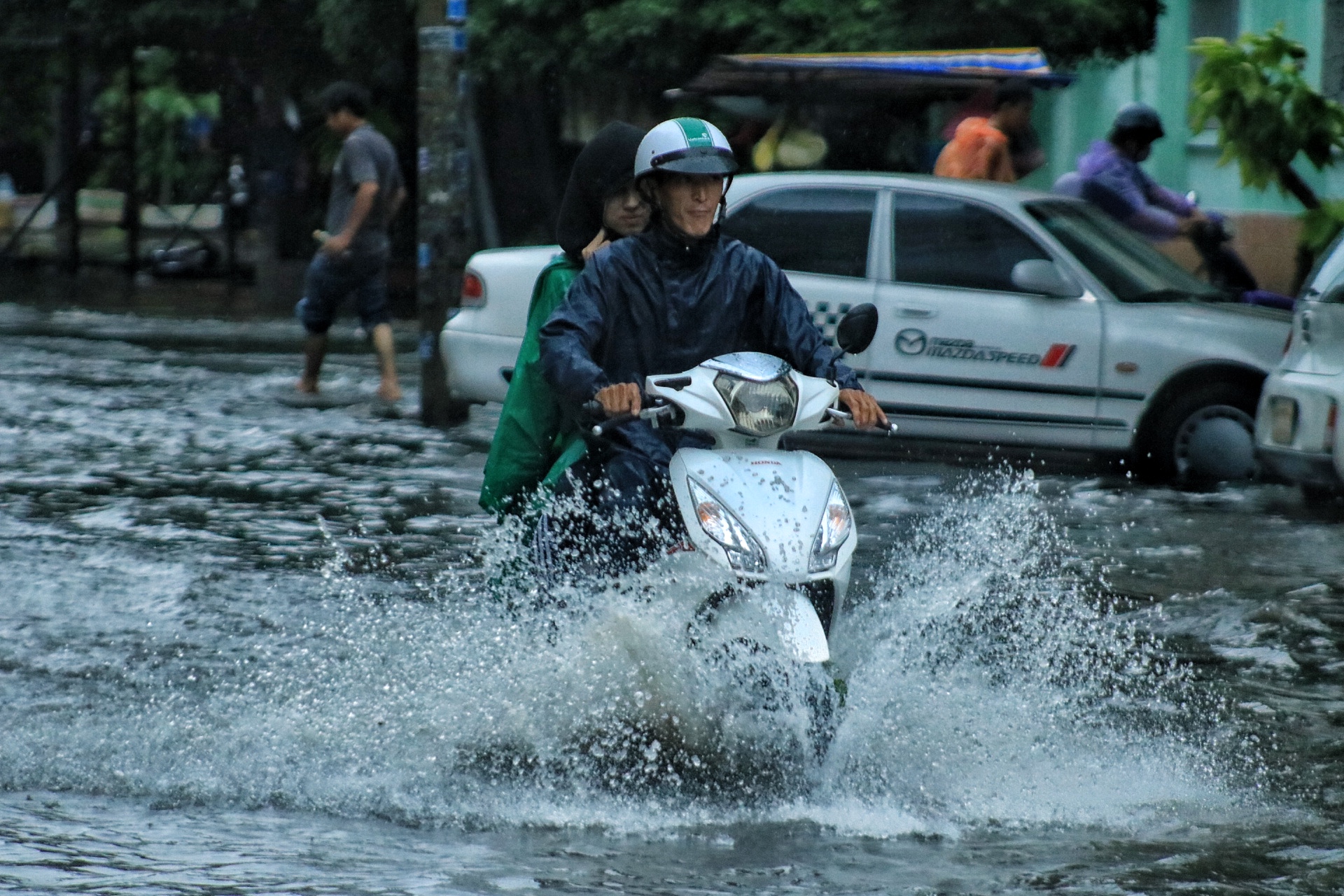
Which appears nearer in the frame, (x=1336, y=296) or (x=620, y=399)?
(x=620, y=399)

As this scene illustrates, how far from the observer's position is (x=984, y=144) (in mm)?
12695

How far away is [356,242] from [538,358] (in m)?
8.36

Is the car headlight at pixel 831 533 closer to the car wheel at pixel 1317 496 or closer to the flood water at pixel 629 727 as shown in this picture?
the flood water at pixel 629 727

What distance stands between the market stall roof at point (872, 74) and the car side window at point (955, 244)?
129 inches

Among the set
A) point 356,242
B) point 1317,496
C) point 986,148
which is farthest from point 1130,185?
point 356,242

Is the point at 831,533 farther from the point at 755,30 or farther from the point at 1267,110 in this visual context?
the point at 755,30

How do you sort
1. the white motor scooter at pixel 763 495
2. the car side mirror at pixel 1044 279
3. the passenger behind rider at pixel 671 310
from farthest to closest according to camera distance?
1. the car side mirror at pixel 1044 279
2. the passenger behind rider at pixel 671 310
3. the white motor scooter at pixel 763 495

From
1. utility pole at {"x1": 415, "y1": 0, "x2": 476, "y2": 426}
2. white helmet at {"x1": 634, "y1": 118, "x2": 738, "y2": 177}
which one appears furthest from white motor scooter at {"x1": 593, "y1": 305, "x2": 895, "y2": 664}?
utility pole at {"x1": 415, "y1": 0, "x2": 476, "y2": 426}

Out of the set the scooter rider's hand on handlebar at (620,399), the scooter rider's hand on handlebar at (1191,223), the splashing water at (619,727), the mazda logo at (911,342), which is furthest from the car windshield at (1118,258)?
the scooter rider's hand on handlebar at (620,399)

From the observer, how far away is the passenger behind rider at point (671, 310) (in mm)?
5152

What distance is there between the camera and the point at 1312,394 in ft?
30.5

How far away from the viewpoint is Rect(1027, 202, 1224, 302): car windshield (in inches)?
417

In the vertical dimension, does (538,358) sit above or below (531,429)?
above

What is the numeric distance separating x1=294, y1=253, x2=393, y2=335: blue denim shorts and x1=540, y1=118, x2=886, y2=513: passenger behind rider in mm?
8328
